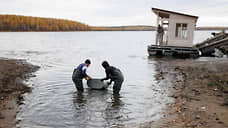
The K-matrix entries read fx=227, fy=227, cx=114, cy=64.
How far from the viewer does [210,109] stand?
7004mm

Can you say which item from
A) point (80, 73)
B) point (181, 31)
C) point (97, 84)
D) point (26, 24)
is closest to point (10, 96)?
point (80, 73)

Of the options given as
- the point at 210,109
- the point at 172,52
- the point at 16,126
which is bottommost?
the point at 16,126

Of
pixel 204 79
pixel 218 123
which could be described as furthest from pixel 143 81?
pixel 218 123

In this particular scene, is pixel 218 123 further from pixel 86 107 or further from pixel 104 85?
pixel 104 85

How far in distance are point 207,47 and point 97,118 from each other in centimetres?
2165

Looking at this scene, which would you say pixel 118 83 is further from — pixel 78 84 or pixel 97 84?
pixel 78 84

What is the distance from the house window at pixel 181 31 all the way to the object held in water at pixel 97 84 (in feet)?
46.0

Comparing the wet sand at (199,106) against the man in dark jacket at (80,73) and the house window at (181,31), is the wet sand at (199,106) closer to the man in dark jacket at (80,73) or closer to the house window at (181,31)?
the man in dark jacket at (80,73)

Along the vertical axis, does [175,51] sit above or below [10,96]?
above

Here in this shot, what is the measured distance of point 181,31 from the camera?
2194 cm

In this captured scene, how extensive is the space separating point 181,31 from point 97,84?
14377 mm

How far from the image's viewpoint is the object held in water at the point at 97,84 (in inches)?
397

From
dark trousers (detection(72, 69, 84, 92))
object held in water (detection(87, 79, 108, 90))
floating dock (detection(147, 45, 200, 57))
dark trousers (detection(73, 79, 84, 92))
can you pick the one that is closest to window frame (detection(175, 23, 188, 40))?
floating dock (detection(147, 45, 200, 57))

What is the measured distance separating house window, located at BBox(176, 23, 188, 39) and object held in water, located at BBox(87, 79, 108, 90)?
1403 centimetres
